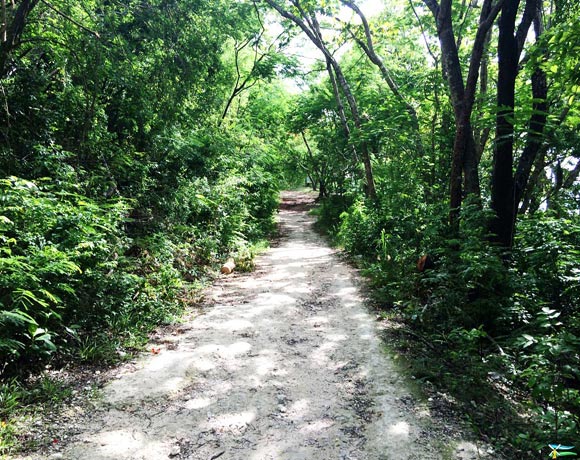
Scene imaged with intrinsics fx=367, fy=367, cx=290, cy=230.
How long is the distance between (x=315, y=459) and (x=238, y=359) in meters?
1.90

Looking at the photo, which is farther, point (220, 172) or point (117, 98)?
point (220, 172)

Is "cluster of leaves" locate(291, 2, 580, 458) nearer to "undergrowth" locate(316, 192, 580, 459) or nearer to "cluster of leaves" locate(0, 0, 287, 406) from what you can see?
"undergrowth" locate(316, 192, 580, 459)

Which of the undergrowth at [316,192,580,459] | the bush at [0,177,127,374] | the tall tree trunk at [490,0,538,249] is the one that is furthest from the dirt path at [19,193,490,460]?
the tall tree trunk at [490,0,538,249]

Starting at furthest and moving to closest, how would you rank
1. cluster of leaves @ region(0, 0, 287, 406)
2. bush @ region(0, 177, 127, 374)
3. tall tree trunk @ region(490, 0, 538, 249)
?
tall tree trunk @ region(490, 0, 538, 249) → cluster of leaves @ region(0, 0, 287, 406) → bush @ region(0, 177, 127, 374)

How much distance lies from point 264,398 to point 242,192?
27.9ft

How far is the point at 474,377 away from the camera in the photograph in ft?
12.1

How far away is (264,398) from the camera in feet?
12.2

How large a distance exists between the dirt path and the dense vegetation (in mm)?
555

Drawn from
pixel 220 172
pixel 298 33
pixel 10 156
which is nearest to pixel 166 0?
pixel 10 156

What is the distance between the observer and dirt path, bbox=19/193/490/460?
2.96 meters

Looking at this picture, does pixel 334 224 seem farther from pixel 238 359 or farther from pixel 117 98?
pixel 238 359

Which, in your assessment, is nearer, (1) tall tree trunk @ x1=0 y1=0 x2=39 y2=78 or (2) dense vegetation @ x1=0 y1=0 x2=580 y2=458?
(2) dense vegetation @ x1=0 y1=0 x2=580 y2=458

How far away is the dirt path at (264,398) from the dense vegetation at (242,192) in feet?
1.82

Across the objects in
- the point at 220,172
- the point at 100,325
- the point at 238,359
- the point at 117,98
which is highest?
the point at 117,98
